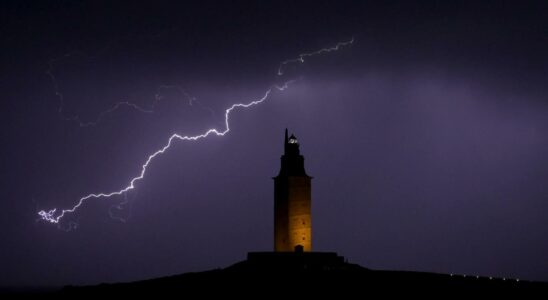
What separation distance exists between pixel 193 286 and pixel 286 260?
6.65 m

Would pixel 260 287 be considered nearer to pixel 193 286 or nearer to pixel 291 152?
pixel 193 286

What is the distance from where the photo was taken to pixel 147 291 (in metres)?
38.0

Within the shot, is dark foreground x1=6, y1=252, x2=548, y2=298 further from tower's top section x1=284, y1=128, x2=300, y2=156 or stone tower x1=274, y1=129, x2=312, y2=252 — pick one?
tower's top section x1=284, y1=128, x2=300, y2=156

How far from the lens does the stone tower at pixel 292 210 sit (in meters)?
46.8

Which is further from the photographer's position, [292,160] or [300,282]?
[292,160]

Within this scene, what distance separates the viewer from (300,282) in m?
35.8

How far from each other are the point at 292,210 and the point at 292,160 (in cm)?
358

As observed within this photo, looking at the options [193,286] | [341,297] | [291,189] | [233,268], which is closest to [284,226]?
[291,189]

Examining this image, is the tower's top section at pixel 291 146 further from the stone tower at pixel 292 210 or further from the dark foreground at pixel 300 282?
the dark foreground at pixel 300 282

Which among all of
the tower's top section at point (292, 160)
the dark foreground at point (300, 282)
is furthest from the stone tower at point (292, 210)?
the dark foreground at point (300, 282)

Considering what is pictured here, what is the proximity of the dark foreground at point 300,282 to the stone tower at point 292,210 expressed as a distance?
3443 millimetres

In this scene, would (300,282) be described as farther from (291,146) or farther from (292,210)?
(291,146)

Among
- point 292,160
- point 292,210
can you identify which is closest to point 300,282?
point 292,210

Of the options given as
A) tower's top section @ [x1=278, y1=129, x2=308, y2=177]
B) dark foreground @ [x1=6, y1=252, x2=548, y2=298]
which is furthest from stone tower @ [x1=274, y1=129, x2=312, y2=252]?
dark foreground @ [x1=6, y1=252, x2=548, y2=298]
